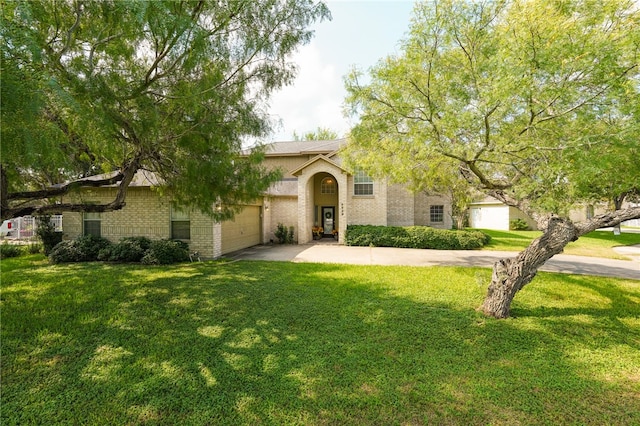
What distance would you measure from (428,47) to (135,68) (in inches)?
241

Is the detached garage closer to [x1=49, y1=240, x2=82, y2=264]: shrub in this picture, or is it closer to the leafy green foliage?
the leafy green foliage

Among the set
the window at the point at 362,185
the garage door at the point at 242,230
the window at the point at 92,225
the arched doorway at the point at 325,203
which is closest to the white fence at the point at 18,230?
the window at the point at 92,225

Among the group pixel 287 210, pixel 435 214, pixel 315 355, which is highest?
pixel 287 210

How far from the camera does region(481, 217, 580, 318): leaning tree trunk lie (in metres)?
5.55

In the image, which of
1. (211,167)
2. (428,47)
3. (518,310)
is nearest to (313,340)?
(211,167)

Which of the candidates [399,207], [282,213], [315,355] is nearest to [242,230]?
[282,213]

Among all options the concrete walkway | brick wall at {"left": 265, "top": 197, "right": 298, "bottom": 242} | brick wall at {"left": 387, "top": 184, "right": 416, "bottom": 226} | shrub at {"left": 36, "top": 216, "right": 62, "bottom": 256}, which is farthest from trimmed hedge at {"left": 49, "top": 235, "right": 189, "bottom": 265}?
brick wall at {"left": 387, "top": 184, "right": 416, "bottom": 226}

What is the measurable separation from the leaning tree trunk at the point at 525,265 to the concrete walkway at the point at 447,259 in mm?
5037

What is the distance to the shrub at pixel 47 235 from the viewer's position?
12531 millimetres

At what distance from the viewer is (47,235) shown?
1261 cm

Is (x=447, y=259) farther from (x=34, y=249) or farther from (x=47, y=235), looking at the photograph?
(x=34, y=249)

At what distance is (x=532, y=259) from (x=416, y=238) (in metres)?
9.75

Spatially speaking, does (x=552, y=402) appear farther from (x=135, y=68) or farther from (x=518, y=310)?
(x=135, y=68)

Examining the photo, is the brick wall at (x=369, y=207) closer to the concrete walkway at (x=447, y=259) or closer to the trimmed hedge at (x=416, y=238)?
the trimmed hedge at (x=416, y=238)
